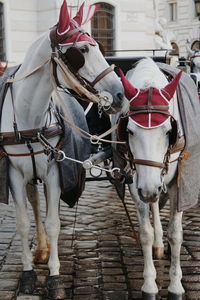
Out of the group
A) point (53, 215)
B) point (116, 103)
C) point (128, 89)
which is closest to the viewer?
point (128, 89)

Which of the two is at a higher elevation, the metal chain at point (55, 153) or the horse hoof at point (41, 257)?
the metal chain at point (55, 153)

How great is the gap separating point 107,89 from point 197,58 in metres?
8.50

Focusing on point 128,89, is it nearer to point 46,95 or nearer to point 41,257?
point 46,95

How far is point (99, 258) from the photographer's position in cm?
488

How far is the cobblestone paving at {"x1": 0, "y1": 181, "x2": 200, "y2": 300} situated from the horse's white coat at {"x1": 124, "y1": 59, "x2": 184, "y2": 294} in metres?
0.26

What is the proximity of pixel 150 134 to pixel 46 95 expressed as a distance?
1.08m

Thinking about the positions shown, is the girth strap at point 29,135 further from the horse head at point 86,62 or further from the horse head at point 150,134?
the horse head at point 150,134

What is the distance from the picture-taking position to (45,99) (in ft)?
12.9

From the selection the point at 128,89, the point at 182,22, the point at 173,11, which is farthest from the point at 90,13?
the point at 173,11

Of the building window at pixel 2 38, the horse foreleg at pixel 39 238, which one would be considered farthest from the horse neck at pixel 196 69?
the horse foreleg at pixel 39 238

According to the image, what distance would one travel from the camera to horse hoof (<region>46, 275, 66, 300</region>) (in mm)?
4020

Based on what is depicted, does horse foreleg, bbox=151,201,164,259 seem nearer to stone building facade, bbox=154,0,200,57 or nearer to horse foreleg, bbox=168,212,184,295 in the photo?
horse foreleg, bbox=168,212,184,295

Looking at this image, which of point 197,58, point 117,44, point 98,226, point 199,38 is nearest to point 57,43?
point 98,226

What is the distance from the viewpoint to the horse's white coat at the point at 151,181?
321cm
